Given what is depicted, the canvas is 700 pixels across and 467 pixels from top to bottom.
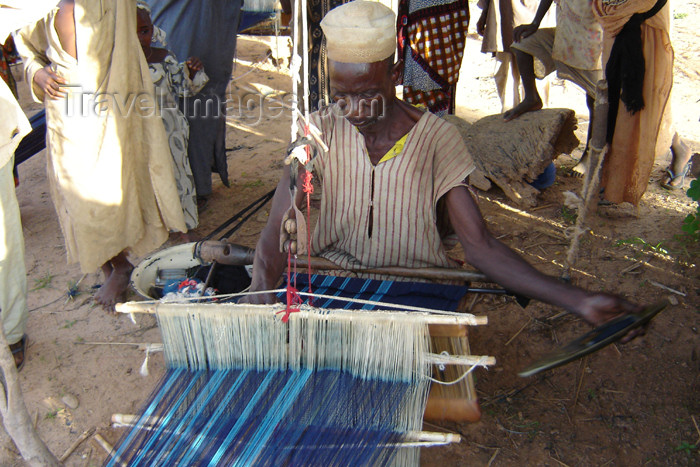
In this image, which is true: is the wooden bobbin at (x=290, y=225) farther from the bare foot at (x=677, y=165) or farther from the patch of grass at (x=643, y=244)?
the bare foot at (x=677, y=165)

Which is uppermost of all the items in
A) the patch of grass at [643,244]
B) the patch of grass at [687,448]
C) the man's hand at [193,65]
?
the man's hand at [193,65]

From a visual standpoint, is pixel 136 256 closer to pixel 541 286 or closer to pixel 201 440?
pixel 201 440

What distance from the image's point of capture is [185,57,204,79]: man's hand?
381cm

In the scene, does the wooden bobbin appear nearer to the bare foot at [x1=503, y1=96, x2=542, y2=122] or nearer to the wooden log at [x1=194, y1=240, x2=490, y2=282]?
the wooden log at [x1=194, y1=240, x2=490, y2=282]

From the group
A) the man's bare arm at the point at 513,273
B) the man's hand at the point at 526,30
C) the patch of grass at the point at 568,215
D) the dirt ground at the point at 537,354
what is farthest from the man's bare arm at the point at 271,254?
the man's hand at the point at 526,30

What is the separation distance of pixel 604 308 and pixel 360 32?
1113 millimetres

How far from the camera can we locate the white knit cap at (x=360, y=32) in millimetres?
1803

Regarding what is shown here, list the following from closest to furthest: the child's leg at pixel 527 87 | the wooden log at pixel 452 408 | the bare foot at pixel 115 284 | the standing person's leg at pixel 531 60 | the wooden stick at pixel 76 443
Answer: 1. the wooden log at pixel 452 408
2. the wooden stick at pixel 76 443
3. the bare foot at pixel 115 284
4. the standing person's leg at pixel 531 60
5. the child's leg at pixel 527 87

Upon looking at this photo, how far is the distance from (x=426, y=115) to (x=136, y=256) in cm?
232

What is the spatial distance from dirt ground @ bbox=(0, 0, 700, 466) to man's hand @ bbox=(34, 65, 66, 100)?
1.21m

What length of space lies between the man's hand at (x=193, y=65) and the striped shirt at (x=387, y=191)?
1975mm

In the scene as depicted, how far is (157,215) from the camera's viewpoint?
3.41 metres

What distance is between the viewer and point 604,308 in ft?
5.01

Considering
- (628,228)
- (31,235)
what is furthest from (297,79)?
(31,235)
